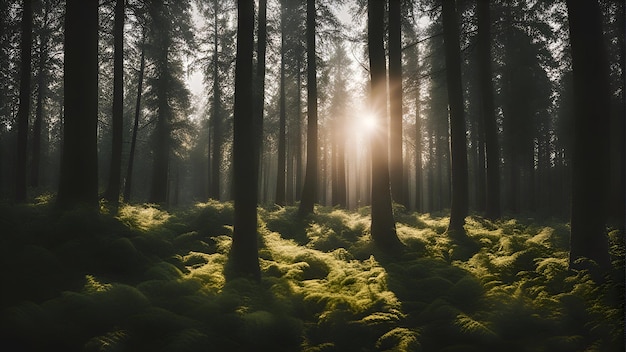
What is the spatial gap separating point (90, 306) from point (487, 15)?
561 inches

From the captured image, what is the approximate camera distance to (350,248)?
31.1ft

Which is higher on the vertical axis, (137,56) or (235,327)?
(137,56)

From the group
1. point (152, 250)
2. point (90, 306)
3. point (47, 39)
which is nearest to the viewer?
point (90, 306)

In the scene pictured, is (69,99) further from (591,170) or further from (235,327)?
(591,170)

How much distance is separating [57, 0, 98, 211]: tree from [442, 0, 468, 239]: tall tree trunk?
949cm

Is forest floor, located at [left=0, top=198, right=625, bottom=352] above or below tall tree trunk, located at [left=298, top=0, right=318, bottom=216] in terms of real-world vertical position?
below

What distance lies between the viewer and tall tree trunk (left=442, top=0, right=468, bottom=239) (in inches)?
452

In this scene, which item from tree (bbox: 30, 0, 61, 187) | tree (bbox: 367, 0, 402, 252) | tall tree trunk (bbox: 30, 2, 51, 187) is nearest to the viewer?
tree (bbox: 367, 0, 402, 252)

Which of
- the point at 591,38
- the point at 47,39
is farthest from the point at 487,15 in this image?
the point at 47,39

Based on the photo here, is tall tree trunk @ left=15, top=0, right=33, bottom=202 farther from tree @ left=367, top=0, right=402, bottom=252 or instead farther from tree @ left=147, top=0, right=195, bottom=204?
tree @ left=367, top=0, right=402, bottom=252

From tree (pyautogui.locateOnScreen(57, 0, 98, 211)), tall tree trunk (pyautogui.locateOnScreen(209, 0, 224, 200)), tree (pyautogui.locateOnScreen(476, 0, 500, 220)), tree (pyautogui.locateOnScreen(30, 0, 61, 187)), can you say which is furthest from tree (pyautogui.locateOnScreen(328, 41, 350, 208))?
tree (pyautogui.locateOnScreen(57, 0, 98, 211))

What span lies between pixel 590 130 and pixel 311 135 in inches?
392

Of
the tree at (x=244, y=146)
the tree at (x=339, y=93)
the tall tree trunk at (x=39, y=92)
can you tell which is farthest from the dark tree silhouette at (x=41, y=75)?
the tree at (x=339, y=93)

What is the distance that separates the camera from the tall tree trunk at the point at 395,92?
44.3 feet
